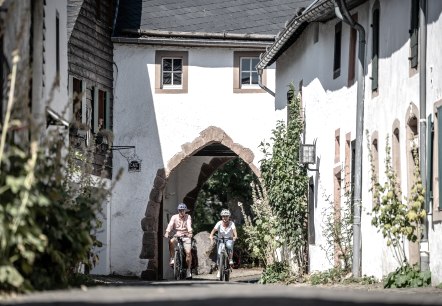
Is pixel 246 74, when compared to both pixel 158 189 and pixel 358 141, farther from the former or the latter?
pixel 358 141

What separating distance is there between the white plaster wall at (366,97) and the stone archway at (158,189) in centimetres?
331

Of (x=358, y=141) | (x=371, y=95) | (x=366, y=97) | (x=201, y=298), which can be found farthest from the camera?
(x=366, y=97)

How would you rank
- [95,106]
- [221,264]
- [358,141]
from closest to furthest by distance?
[358,141], [221,264], [95,106]

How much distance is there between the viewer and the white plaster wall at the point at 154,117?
35438 mm

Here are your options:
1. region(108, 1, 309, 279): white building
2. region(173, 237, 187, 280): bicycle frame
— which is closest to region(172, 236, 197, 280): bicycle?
region(173, 237, 187, 280): bicycle frame

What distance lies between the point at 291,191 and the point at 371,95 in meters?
6.79

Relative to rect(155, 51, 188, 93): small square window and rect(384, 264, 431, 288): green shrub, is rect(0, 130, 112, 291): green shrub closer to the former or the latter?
rect(384, 264, 431, 288): green shrub

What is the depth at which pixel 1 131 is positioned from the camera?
37.9 feet

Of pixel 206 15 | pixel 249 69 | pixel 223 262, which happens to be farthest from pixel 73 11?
pixel 223 262

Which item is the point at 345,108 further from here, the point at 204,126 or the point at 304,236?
the point at 204,126

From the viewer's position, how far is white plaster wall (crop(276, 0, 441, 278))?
1961 centimetres

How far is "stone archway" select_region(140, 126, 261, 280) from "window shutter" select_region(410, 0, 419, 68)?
1683cm

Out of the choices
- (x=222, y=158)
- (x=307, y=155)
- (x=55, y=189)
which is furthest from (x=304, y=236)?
(x=55, y=189)

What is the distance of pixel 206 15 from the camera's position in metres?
36.4
